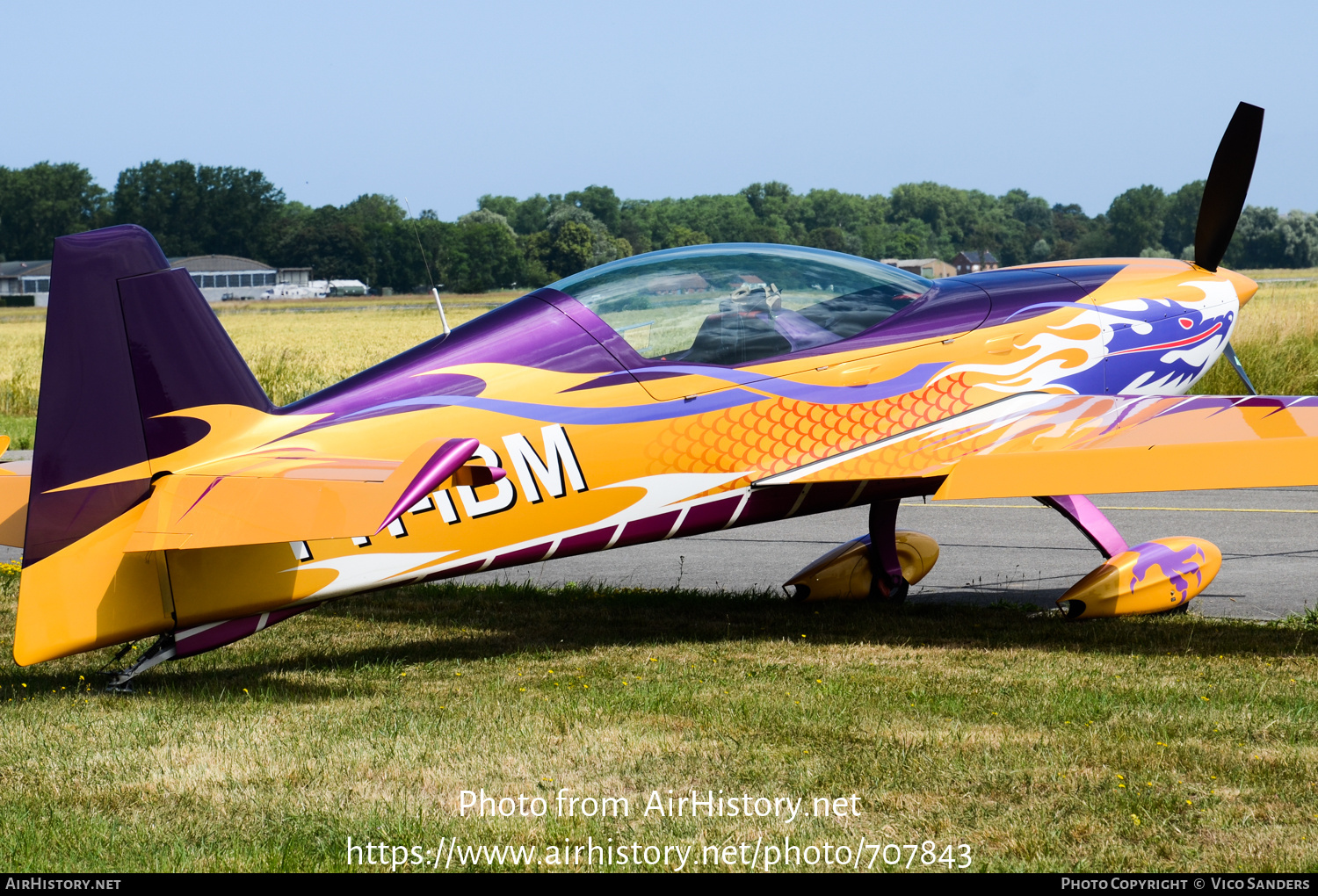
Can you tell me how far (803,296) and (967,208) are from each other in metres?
101

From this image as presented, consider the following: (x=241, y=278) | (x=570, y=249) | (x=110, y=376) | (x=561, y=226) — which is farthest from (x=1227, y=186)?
(x=241, y=278)

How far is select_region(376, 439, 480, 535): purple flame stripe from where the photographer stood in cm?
470

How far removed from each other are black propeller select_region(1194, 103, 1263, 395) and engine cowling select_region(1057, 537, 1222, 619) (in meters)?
1.43

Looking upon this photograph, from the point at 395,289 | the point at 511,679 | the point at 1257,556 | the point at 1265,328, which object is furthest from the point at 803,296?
the point at 395,289

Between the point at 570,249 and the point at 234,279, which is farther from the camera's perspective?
the point at 234,279

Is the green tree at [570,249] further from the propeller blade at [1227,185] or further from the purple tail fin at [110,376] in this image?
the purple tail fin at [110,376]

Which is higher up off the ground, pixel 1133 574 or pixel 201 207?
pixel 201 207

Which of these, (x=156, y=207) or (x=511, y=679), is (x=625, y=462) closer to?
(x=511, y=679)

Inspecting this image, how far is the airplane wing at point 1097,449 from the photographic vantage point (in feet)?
20.9

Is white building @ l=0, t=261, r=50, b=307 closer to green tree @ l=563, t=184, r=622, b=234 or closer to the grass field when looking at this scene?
green tree @ l=563, t=184, r=622, b=234

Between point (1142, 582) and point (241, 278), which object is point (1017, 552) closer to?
point (1142, 582)

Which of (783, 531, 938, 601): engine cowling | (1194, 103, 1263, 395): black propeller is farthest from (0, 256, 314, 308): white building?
(1194, 103, 1263, 395): black propeller

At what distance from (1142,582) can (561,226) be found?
5222 centimetres

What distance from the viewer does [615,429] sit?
650 cm
